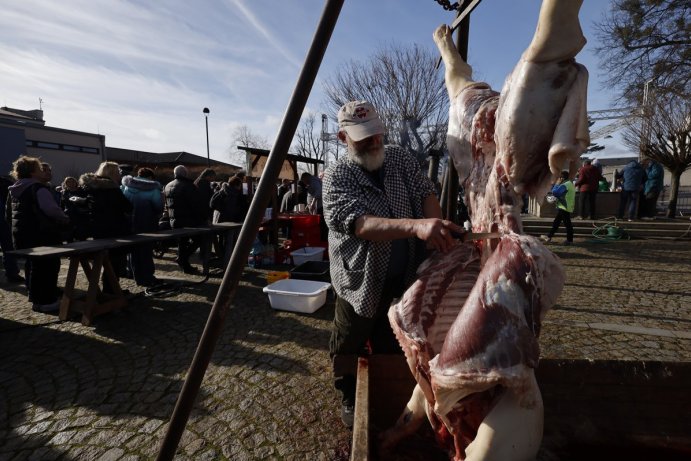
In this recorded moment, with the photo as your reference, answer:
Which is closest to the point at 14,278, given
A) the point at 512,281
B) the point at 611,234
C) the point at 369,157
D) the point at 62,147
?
the point at 369,157

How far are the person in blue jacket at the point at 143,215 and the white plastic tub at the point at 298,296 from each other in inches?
105

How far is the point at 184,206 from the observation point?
23.3 ft

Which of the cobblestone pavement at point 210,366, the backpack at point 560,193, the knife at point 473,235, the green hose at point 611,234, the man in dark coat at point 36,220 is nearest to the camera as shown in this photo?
the knife at point 473,235

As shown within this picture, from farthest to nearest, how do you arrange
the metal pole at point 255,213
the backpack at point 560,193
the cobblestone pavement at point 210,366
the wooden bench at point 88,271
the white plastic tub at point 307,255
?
the backpack at point 560,193 → the white plastic tub at point 307,255 → the wooden bench at point 88,271 → the cobblestone pavement at point 210,366 → the metal pole at point 255,213

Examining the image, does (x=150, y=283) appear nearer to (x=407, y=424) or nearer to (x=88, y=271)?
(x=88, y=271)

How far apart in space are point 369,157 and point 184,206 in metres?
5.95

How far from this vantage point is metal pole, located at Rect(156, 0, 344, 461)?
1084mm

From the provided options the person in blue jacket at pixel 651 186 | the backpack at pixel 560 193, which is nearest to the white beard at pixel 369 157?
the backpack at pixel 560 193

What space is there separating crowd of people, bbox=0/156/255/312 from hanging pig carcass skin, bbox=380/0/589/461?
17.7 ft

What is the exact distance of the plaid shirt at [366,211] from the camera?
1966 mm

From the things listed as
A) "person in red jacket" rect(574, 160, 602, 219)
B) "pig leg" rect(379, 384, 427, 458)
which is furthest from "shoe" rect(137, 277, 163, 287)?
"person in red jacket" rect(574, 160, 602, 219)

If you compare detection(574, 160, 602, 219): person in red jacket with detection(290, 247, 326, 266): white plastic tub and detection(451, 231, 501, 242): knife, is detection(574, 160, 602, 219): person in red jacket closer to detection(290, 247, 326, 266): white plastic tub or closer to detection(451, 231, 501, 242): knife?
detection(290, 247, 326, 266): white plastic tub

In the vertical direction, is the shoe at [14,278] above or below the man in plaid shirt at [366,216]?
below

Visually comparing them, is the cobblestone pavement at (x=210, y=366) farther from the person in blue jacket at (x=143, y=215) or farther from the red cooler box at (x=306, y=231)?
the red cooler box at (x=306, y=231)
